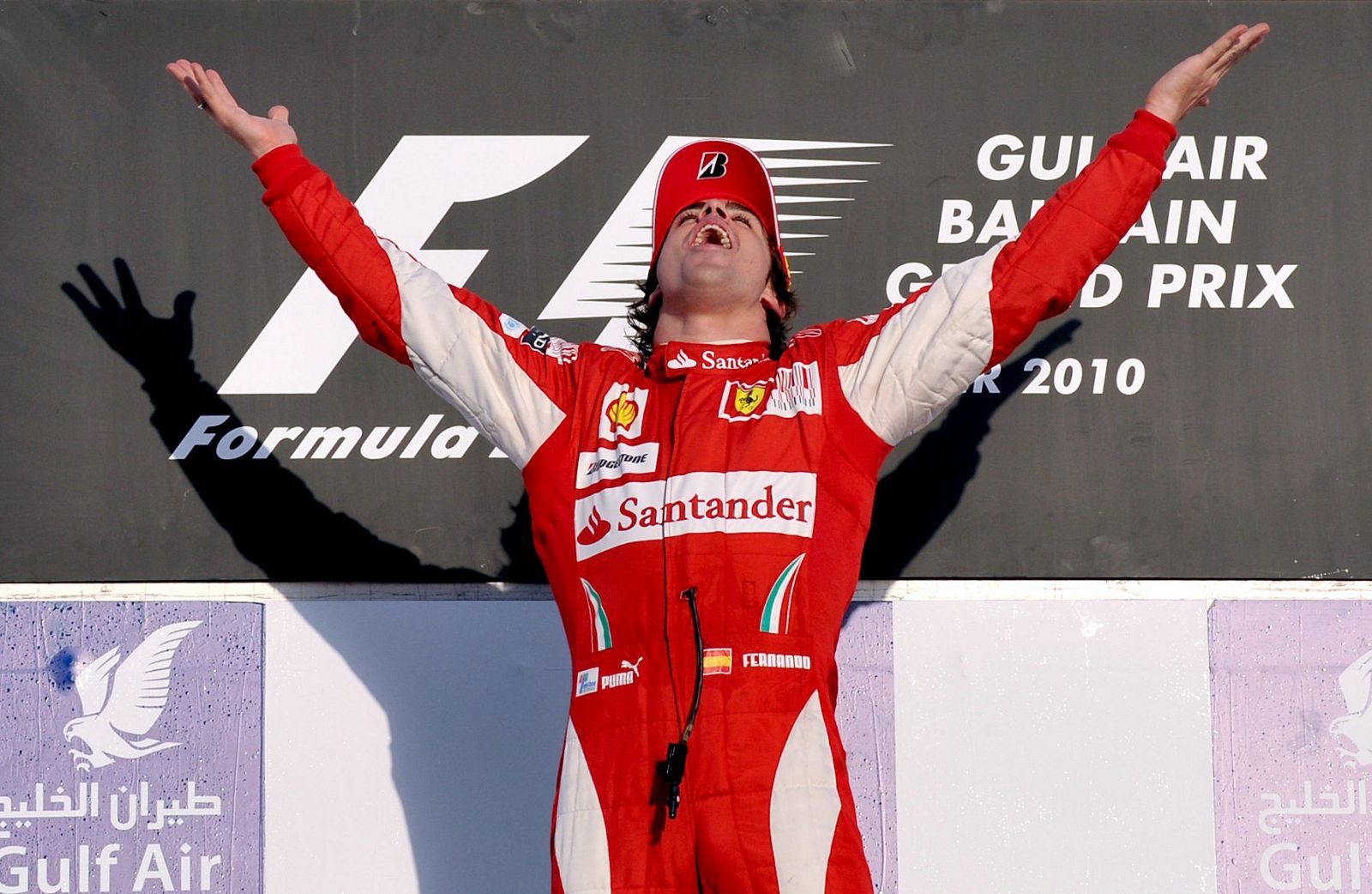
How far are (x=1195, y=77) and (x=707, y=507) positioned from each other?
98cm

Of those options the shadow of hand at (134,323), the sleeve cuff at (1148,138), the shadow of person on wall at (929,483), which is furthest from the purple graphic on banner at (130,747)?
the sleeve cuff at (1148,138)

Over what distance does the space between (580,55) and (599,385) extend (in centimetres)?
100

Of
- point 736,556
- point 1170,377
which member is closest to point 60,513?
point 736,556

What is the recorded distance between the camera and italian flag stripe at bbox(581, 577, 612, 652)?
2234 mm

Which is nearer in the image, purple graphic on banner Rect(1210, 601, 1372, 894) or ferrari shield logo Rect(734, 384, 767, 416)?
ferrari shield logo Rect(734, 384, 767, 416)

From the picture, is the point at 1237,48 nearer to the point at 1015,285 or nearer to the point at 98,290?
the point at 1015,285

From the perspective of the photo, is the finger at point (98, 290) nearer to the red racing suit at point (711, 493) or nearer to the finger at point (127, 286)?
the finger at point (127, 286)

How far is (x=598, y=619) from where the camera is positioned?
2252mm

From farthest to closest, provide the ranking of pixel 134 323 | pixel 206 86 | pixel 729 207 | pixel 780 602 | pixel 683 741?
pixel 134 323 < pixel 729 207 < pixel 206 86 < pixel 780 602 < pixel 683 741

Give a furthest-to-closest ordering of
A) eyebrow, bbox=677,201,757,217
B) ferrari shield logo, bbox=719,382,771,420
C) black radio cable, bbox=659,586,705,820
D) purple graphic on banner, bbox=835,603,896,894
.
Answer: purple graphic on banner, bbox=835,603,896,894, eyebrow, bbox=677,201,757,217, ferrari shield logo, bbox=719,382,771,420, black radio cable, bbox=659,586,705,820

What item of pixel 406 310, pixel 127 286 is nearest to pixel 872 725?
pixel 406 310

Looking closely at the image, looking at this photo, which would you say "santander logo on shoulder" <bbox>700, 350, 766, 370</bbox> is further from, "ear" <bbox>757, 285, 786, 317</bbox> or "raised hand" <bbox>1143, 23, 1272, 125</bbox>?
"raised hand" <bbox>1143, 23, 1272, 125</bbox>

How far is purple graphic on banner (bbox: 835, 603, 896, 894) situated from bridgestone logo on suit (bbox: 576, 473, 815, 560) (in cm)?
78

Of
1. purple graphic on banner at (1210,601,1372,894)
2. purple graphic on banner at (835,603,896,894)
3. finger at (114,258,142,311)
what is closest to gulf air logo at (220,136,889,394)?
finger at (114,258,142,311)
